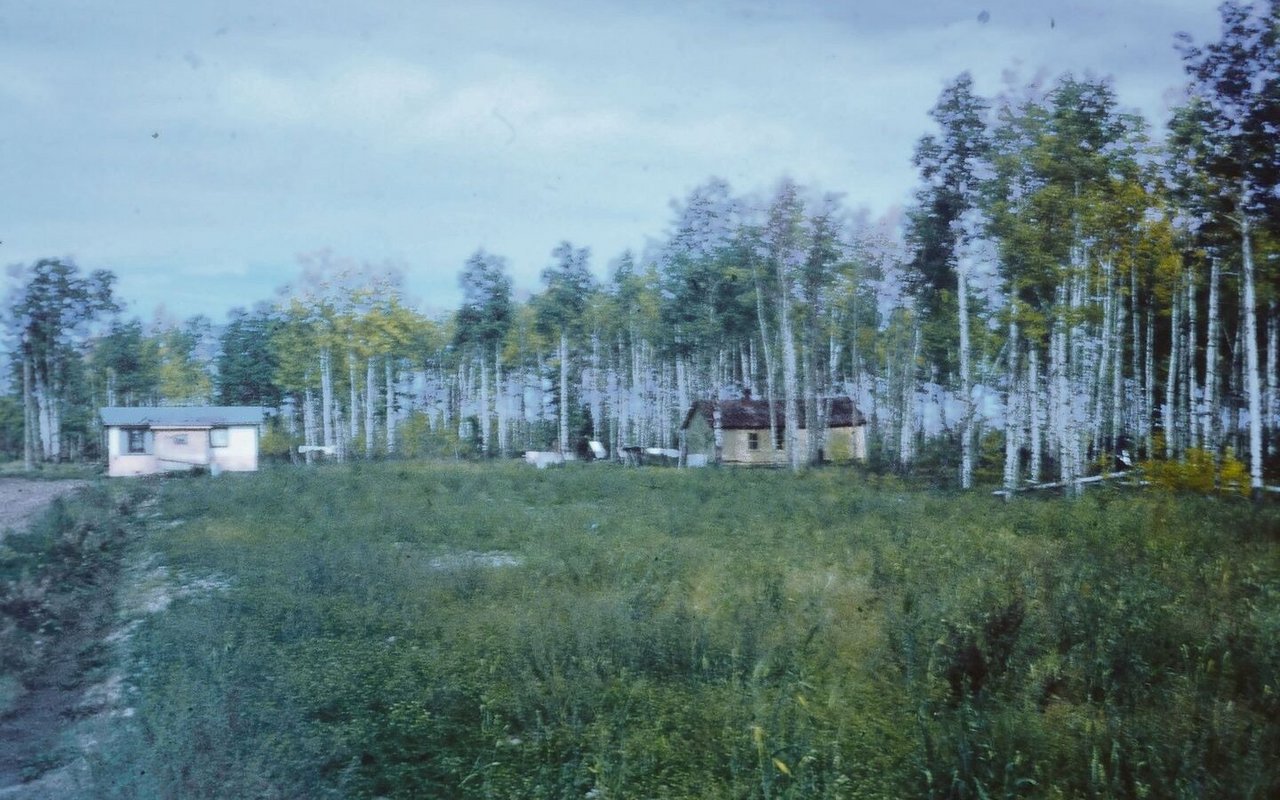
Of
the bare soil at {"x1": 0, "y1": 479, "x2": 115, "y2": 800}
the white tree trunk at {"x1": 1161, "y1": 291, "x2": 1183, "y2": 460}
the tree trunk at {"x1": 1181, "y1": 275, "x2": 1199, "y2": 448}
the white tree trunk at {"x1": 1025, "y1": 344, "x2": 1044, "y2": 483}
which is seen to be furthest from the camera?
the white tree trunk at {"x1": 1025, "y1": 344, "x2": 1044, "y2": 483}

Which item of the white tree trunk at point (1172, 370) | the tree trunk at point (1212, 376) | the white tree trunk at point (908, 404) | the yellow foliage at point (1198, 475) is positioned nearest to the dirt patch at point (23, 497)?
the yellow foliage at point (1198, 475)

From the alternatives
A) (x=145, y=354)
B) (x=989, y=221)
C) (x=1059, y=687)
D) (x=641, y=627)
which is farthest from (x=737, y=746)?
(x=145, y=354)

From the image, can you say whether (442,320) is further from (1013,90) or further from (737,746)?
(737,746)

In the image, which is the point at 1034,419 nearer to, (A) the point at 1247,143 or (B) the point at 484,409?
(A) the point at 1247,143

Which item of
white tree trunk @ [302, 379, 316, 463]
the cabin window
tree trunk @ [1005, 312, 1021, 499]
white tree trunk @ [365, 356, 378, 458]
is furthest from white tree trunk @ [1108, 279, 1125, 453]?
the cabin window

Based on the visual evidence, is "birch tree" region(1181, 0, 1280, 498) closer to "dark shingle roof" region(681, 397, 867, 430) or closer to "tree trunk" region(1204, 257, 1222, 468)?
"tree trunk" region(1204, 257, 1222, 468)

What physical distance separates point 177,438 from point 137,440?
1733mm

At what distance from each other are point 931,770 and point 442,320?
42.6 m

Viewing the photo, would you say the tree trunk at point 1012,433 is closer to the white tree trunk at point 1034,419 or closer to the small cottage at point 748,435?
the white tree trunk at point 1034,419

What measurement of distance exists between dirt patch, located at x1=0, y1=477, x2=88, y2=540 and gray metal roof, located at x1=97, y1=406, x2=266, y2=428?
11.4ft

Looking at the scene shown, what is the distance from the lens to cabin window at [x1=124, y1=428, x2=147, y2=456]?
33.3 meters

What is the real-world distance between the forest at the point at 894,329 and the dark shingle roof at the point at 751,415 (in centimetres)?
168

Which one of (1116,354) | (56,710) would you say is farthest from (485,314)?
(56,710)

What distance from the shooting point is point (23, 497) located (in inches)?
954
